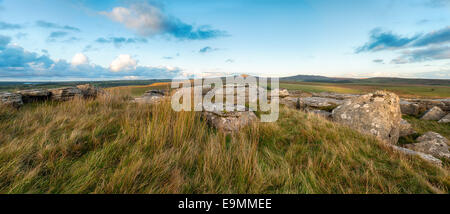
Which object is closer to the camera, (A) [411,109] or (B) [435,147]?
(B) [435,147]

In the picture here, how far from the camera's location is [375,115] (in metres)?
Answer: 5.14

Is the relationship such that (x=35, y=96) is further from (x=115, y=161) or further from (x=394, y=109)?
(x=394, y=109)

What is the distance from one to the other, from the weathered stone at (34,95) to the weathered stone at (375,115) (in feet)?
38.0

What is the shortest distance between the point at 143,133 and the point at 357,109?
7.06 meters

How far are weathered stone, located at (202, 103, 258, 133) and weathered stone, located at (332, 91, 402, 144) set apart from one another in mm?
4081

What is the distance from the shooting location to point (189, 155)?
228cm

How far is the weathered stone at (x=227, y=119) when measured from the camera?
11.8 feet

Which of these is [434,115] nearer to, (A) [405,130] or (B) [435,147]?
(A) [405,130]

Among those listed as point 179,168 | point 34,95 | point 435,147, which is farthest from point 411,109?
point 34,95

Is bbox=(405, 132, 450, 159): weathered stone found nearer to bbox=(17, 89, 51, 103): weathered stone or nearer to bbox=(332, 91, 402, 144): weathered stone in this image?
bbox=(332, 91, 402, 144): weathered stone

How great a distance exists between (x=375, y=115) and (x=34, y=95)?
12.3m
